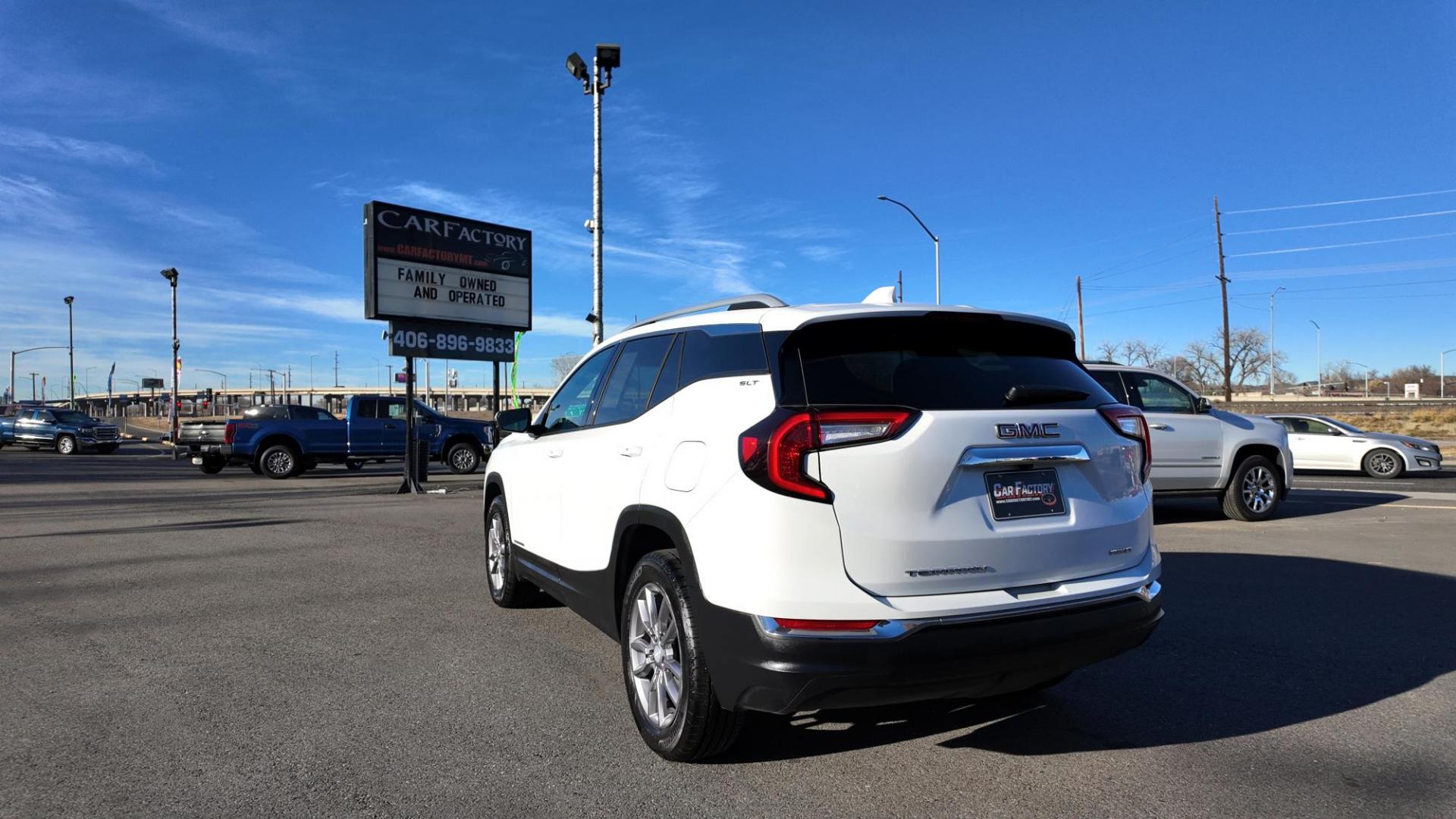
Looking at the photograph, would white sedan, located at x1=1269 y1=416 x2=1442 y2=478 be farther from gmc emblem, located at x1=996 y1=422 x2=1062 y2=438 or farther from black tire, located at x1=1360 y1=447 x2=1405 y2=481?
gmc emblem, located at x1=996 y1=422 x2=1062 y2=438

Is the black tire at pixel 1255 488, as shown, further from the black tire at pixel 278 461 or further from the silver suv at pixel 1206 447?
the black tire at pixel 278 461

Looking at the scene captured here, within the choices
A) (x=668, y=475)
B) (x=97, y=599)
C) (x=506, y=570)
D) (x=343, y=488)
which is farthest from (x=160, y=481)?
(x=668, y=475)

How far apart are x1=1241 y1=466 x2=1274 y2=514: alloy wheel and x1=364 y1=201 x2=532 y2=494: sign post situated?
13.3m

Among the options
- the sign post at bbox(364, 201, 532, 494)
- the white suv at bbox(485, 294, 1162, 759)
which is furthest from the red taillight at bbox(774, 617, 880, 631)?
the sign post at bbox(364, 201, 532, 494)

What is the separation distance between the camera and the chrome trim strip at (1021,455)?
306cm

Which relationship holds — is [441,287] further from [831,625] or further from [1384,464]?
[1384,464]

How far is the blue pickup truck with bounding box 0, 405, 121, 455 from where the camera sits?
31.6 metres

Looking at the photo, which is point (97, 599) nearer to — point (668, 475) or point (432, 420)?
point (668, 475)

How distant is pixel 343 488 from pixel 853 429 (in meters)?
16.3

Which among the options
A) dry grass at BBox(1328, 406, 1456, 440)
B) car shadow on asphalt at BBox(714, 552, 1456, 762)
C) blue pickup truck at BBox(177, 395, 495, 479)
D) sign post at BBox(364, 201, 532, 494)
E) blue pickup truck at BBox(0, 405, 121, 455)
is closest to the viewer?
car shadow on asphalt at BBox(714, 552, 1456, 762)

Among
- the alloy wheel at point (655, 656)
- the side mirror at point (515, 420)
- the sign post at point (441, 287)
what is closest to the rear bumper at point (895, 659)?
the alloy wheel at point (655, 656)

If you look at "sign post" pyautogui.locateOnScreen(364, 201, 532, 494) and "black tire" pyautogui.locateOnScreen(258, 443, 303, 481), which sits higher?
"sign post" pyautogui.locateOnScreen(364, 201, 532, 494)

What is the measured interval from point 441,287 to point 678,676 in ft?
51.3

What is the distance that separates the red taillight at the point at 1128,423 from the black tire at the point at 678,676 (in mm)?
1843
